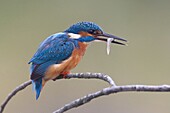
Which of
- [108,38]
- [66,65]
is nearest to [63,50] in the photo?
[66,65]

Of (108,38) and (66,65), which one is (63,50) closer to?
(66,65)

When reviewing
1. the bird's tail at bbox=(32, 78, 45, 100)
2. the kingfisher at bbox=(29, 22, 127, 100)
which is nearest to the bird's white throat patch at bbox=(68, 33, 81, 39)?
the kingfisher at bbox=(29, 22, 127, 100)

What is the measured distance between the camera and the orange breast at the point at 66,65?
1.68 m

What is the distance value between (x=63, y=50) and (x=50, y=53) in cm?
6

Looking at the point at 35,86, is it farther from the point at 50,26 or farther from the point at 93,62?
the point at 50,26

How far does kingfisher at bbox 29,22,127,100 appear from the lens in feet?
5.46

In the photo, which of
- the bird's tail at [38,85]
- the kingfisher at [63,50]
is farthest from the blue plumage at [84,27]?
the bird's tail at [38,85]

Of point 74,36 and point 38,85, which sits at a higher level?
point 74,36

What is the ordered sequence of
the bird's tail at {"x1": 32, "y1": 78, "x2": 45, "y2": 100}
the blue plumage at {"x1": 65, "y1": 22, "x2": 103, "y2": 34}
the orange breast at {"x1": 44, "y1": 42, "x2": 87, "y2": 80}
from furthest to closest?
the blue plumage at {"x1": 65, "y1": 22, "x2": 103, "y2": 34}, the orange breast at {"x1": 44, "y1": 42, "x2": 87, "y2": 80}, the bird's tail at {"x1": 32, "y1": 78, "x2": 45, "y2": 100}

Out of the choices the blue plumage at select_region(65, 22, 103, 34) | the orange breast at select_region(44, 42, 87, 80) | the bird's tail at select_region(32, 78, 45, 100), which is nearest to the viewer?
the bird's tail at select_region(32, 78, 45, 100)

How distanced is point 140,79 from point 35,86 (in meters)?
2.34

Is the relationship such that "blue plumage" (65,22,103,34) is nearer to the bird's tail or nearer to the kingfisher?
the kingfisher

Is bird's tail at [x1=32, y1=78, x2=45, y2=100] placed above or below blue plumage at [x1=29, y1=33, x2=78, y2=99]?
below

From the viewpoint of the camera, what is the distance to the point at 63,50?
177 centimetres
